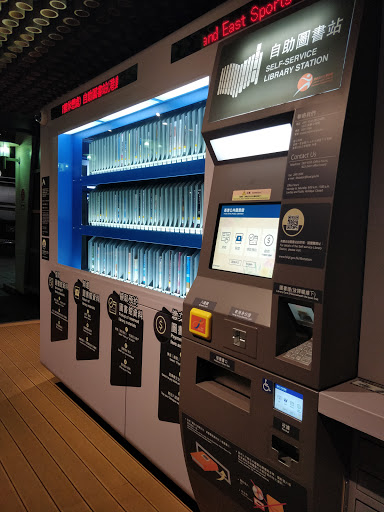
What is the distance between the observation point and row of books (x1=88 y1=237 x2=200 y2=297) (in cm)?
252

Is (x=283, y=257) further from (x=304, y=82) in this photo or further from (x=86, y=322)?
(x=86, y=322)

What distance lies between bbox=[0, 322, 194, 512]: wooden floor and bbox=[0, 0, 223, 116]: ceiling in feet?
9.25

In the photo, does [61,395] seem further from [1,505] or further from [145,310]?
[145,310]

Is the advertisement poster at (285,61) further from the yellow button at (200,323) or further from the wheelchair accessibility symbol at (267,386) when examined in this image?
the wheelchair accessibility symbol at (267,386)

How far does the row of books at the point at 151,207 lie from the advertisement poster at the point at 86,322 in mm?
555

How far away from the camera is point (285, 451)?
1349 mm

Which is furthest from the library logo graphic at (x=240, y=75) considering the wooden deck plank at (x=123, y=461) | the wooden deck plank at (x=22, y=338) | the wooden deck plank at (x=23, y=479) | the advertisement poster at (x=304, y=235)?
the wooden deck plank at (x=22, y=338)

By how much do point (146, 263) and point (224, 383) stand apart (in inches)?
52.7

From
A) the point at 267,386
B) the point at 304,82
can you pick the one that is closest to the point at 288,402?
the point at 267,386

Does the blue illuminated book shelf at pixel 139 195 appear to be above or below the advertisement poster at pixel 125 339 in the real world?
above

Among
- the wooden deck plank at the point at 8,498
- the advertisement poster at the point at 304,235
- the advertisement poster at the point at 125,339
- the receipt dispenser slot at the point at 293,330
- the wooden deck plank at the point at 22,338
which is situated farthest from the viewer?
the wooden deck plank at the point at 22,338

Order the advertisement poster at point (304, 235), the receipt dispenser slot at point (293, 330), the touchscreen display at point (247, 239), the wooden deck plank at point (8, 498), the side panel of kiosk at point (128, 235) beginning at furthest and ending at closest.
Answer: the side panel of kiosk at point (128, 235) < the wooden deck plank at point (8, 498) < the touchscreen display at point (247, 239) < the receipt dispenser slot at point (293, 330) < the advertisement poster at point (304, 235)

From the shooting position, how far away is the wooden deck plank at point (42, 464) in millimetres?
2256

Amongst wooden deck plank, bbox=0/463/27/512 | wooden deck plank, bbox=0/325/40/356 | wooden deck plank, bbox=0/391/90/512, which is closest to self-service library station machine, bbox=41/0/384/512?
wooden deck plank, bbox=0/391/90/512
